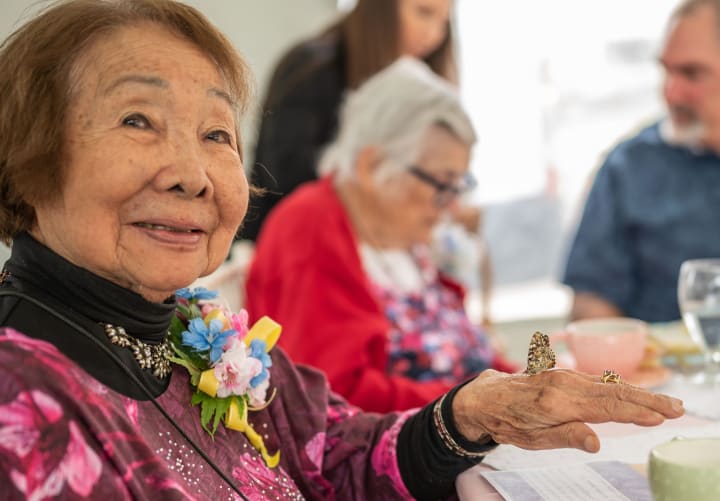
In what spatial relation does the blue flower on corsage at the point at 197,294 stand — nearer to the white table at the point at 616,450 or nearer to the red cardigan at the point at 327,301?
the white table at the point at 616,450

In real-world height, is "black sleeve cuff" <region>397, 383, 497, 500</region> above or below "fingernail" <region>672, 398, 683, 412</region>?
below

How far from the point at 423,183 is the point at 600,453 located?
1.04 m

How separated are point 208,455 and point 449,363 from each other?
1.11 metres

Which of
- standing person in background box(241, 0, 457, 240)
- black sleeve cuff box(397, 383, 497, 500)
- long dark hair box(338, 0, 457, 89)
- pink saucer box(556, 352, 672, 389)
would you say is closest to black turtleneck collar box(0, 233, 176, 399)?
black sleeve cuff box(397, 383, 497, 500)

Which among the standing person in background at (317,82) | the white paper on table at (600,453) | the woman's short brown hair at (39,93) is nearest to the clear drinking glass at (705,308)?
the white paper on table at (600,453)

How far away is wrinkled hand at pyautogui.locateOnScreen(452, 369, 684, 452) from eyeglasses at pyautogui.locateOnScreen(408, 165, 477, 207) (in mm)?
1035

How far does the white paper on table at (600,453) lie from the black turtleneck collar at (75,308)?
0.48 m

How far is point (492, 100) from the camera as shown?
13.6 feet

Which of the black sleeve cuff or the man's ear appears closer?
the black sleeve cuff

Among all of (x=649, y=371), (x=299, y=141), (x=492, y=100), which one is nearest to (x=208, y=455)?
(x=649, y=371)

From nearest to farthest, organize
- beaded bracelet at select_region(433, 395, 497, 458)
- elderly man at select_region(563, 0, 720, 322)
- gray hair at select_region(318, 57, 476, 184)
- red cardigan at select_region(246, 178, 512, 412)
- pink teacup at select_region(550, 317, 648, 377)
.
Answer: beaded bracelet at select_region(433, 395, 497, 458)
pink teacup at select_region(550, 317, 648, 377)
red cardigan at select_region(246, 178, 512, 412)
gray hair at select_region(318, 57, 476, 184)
elderly man at select_region(563, 0, 720, 322)

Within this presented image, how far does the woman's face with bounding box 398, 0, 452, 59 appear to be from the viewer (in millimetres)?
2816

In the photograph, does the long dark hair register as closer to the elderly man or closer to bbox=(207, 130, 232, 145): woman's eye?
the elderly man

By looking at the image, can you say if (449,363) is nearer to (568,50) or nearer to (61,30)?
(61,30)
